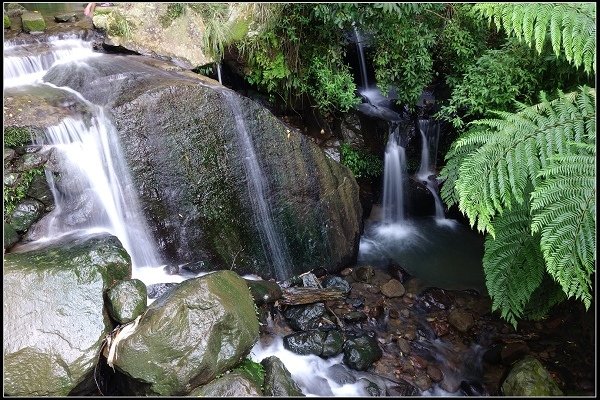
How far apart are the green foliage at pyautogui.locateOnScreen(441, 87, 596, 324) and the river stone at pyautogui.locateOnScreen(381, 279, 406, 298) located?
5.52ft

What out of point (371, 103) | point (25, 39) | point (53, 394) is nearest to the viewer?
point (53, 394)

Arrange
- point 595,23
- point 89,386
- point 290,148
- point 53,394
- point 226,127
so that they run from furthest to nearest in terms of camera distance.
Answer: point 290,148 < point 226,127 < point 595,23 < point 89,386 < point 53,394

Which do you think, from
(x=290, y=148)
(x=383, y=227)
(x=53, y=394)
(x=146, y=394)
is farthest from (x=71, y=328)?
(x=383, y=227)

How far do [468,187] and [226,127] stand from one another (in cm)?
237

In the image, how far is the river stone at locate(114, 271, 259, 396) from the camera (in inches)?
114

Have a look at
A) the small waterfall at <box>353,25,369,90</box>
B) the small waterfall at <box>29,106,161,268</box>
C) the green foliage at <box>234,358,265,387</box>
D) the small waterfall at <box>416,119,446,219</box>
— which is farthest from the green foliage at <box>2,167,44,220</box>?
the small waterfall at <box>416,119,446,219</box>

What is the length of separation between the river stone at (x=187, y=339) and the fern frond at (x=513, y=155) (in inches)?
73.8

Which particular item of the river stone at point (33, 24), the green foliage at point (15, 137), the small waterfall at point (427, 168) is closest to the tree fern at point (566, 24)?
the small waterfall at point (427, 168)

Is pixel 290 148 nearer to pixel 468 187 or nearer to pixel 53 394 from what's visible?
pixel 468 187

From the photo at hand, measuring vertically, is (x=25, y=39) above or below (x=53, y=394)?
above

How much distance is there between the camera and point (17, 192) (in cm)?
351

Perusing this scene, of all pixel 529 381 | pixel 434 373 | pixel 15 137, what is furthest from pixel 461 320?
pixel 15 137

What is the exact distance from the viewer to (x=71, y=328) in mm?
2945

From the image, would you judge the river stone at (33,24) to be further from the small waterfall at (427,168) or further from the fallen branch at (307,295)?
the small waterfall at (427,168)
